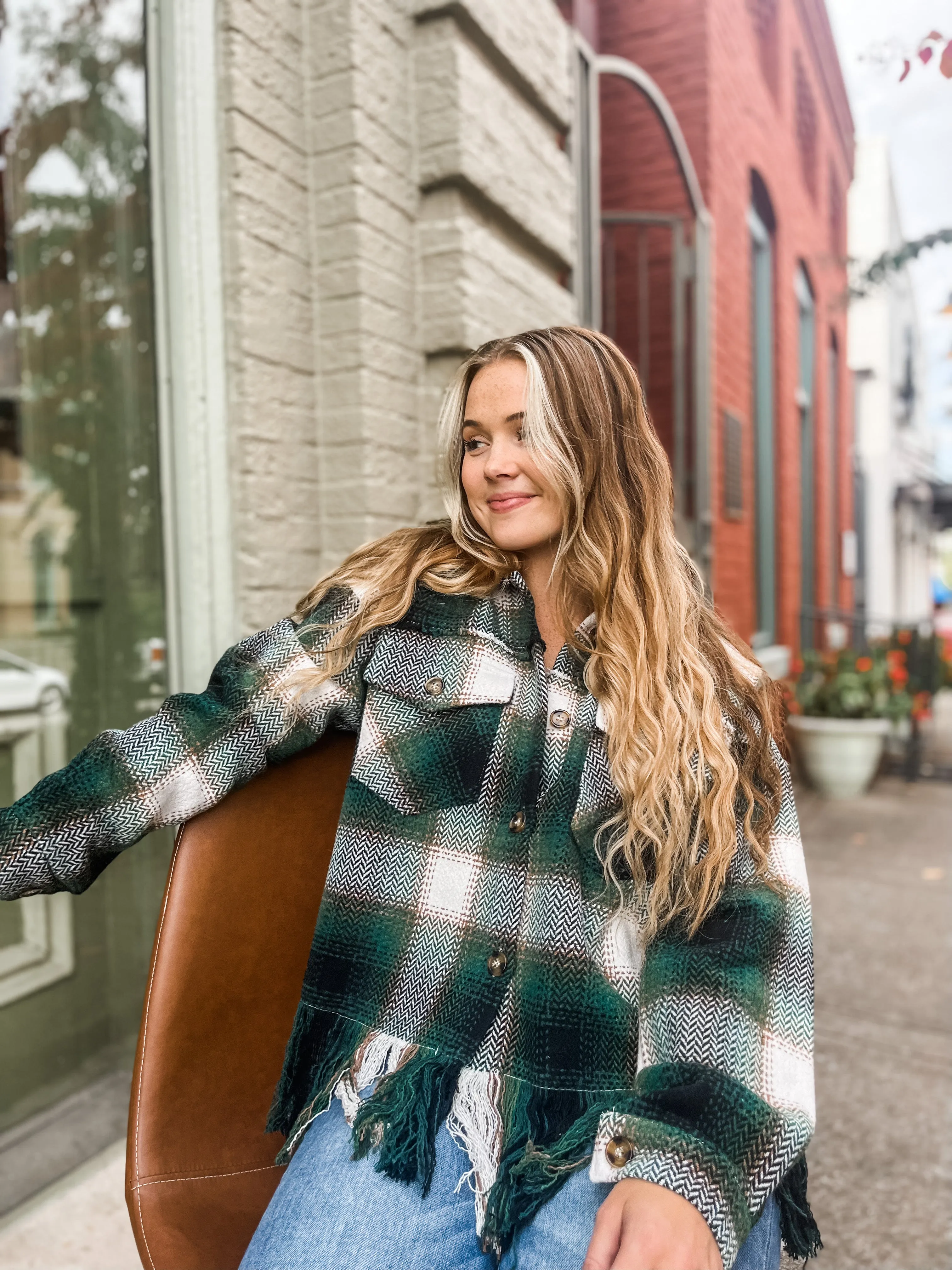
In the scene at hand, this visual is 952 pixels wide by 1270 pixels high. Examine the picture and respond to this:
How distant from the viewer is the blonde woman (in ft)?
3.79

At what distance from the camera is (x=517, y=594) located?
153 centimetres

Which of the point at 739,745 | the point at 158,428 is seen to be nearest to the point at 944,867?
the point at 739,745

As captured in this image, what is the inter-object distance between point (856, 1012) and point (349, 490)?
2.16m

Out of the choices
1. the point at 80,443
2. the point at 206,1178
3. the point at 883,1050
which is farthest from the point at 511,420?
the point at 883,1050

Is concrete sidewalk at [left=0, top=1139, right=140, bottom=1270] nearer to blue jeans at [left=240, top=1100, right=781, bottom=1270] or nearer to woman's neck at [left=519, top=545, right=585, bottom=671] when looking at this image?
blue jeans at [left=240, top=1100, right=781, bottom=1270]

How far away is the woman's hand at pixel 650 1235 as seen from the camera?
1.01 m

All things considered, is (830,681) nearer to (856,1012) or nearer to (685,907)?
(856,1012)

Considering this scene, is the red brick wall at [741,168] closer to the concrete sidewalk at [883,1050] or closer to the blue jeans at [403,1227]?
the concrete sidewalk at [883,1050]

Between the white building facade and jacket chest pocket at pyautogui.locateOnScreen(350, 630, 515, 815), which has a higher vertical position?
the white building facade

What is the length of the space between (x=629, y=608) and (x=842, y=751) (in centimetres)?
462

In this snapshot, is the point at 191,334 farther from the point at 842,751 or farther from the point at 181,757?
the point at 842,751

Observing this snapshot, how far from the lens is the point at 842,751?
18.3ft

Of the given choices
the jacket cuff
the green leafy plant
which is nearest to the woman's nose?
the jacket cuff

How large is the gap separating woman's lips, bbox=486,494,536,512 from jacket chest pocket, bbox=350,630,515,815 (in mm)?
212
